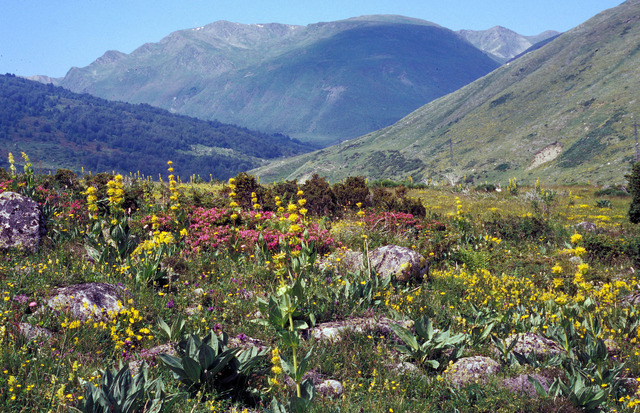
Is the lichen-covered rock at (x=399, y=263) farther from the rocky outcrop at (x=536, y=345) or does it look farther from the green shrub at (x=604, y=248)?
the green shrub at (x=604, y=248)

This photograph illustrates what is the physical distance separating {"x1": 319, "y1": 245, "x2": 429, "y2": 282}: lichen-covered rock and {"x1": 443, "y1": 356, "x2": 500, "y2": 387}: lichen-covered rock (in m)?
3.06

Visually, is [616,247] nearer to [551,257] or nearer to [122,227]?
[551,257]

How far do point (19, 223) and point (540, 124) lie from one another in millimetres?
131749

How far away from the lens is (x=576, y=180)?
79.9 meters

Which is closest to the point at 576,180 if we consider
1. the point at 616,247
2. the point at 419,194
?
the point at 419,194

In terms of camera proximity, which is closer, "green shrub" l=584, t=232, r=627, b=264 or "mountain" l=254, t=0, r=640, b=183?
"green shrub" l=584, t=232, r=627, b=264

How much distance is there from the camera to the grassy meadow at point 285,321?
423cm

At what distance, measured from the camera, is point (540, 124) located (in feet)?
387

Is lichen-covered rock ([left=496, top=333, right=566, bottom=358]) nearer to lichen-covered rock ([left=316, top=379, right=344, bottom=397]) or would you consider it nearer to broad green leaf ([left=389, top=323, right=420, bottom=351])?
broad green leaf ([left=389, top=323, right=420, bottom=351])

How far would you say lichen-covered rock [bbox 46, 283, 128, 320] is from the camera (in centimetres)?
538

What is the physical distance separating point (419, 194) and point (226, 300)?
22.1 metres

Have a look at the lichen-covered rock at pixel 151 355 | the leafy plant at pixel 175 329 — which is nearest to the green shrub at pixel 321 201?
the leafy plant at pixel 175 329

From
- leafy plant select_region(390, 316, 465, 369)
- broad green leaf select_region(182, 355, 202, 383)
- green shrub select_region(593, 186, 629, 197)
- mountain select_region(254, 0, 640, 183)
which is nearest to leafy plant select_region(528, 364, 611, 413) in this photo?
leafy plant select_region(390, 316, 465, 369)

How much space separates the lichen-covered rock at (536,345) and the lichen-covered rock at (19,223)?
334 inches
